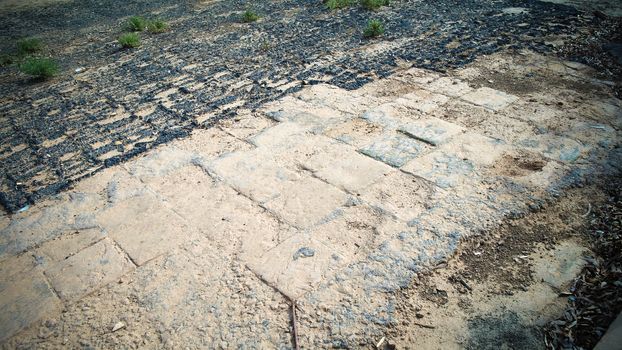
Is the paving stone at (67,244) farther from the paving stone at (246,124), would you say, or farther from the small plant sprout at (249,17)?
the small plant sprout at (249,17)

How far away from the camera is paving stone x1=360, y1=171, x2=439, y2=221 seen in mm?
3188

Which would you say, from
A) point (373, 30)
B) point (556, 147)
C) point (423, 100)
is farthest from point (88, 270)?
point (373, 30)

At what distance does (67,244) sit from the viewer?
3141 millimetres

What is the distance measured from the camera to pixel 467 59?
19.0 feet

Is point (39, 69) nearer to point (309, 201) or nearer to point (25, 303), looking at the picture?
point (25, 303)

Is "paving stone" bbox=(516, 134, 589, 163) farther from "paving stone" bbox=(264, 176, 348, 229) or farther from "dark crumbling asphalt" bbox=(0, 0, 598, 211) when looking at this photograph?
"dark crumbling asphalt" bbox=(0, 0, 598, 211)

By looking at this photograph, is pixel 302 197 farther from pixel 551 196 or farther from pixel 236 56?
pixel 236 56

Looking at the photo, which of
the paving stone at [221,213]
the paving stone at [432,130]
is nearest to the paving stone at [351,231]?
the paving stone at [221,213]

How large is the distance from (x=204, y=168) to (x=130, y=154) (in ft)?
3.10

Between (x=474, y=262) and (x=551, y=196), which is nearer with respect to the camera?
(x=474, y=262)

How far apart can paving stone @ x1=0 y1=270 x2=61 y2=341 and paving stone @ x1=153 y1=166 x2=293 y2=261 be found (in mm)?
1085

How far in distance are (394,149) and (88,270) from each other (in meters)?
2.91

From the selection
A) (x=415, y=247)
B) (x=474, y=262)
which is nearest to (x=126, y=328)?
(x=415, y=247)

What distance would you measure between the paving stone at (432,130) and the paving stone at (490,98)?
0.68 m
